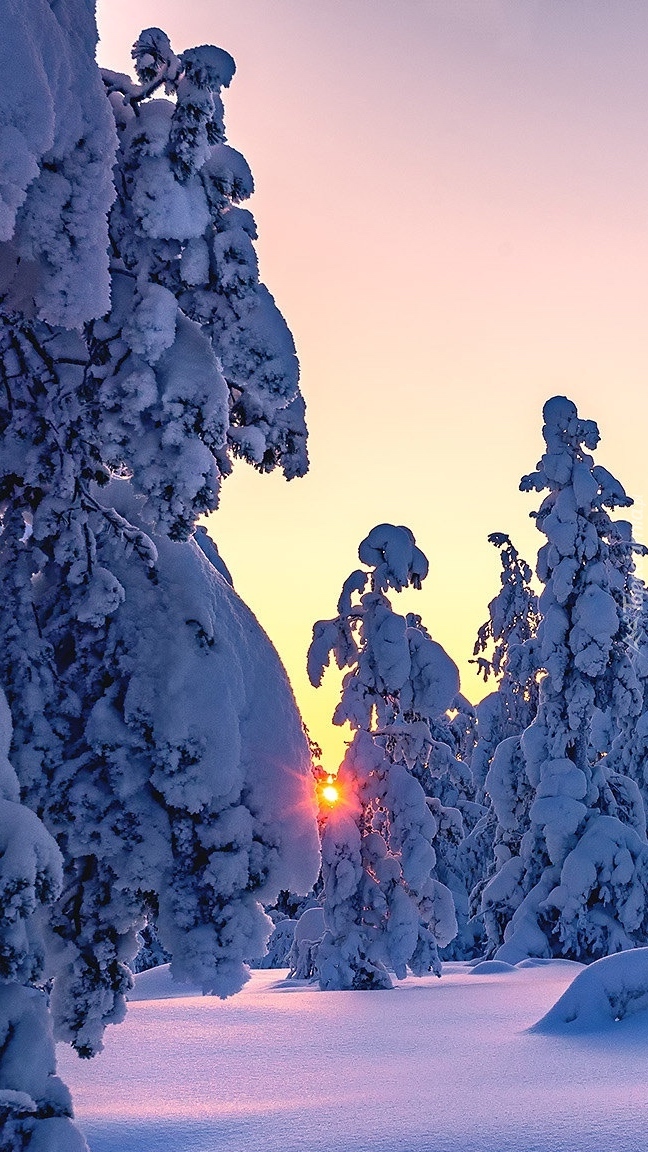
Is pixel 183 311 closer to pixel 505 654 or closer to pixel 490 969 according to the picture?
pixel 490 969

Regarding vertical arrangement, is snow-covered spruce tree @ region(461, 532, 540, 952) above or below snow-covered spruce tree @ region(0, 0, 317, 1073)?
above

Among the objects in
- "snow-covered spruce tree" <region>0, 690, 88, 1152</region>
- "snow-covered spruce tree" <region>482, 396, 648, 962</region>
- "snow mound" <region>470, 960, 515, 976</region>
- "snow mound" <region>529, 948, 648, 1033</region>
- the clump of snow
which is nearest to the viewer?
"snow-covered spruce tree" <region>0, 690, 88, 1152</region>

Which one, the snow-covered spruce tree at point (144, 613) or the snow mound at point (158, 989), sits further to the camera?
the snow mound at point (158, 989)

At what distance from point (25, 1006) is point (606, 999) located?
6.84 metres

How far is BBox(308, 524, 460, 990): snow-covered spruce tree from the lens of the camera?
635 inches

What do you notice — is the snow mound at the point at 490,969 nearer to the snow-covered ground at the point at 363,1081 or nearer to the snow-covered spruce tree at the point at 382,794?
the snow-covered spruce tree at the point at 382,794

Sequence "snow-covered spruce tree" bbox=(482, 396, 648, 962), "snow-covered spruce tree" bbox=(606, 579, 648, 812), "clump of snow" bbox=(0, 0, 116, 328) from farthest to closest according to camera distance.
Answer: "snow-covered spruce tree" bbox=(606, 579, 648, 812)
"snow-covered spruce tree" bbox=(482, 396, 648, 962)
"clump of snow" bbox=(0, 0, 116, 328)

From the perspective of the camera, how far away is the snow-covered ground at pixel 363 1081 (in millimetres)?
5875

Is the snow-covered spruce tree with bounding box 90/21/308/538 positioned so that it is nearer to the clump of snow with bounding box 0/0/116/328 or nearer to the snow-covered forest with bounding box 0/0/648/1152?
the snow-covered forest with bounding box 0/0/648/1152

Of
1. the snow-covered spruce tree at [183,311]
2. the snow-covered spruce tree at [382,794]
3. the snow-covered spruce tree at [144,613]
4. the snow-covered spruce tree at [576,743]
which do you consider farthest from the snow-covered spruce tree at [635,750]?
the snow-covered spruce tree at [183,311]

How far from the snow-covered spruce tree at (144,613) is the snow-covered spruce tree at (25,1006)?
5.12ft

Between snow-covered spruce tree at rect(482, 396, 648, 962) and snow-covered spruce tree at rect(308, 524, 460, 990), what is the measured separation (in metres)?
4.40

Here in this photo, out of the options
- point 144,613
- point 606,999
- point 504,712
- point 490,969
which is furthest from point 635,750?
point 144,613

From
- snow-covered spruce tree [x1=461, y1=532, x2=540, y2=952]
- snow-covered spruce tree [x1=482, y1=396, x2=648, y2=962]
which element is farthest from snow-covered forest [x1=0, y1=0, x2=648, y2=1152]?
snow-covered spruce tree [x1=461, y1=532, x2=540, y2=952]
